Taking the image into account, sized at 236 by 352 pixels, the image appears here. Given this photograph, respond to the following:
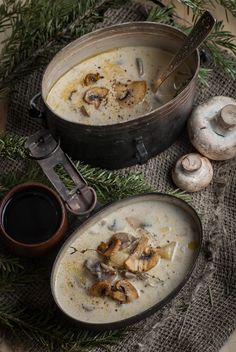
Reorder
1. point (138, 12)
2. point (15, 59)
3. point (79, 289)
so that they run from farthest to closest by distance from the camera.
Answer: point (138, 12)
point (15, 59)
point (79, 289)

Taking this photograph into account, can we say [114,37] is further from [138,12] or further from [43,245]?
[43,245]

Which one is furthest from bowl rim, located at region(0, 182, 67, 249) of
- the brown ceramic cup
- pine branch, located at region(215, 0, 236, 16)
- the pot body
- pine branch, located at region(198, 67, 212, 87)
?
pine branch, located at region(215, 0, 236, 16)

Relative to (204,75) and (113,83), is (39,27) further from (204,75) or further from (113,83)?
(204,75)

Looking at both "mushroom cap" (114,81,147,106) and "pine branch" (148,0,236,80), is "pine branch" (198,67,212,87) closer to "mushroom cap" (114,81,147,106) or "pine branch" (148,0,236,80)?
"pine branch" (148,0,236,80)

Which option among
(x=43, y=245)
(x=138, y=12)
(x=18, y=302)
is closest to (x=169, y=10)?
(x=138, y=12)

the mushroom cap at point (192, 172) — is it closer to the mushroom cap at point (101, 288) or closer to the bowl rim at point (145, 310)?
the bowl rim at point (145, 310)

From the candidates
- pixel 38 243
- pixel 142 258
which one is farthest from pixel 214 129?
pixel 38 243
